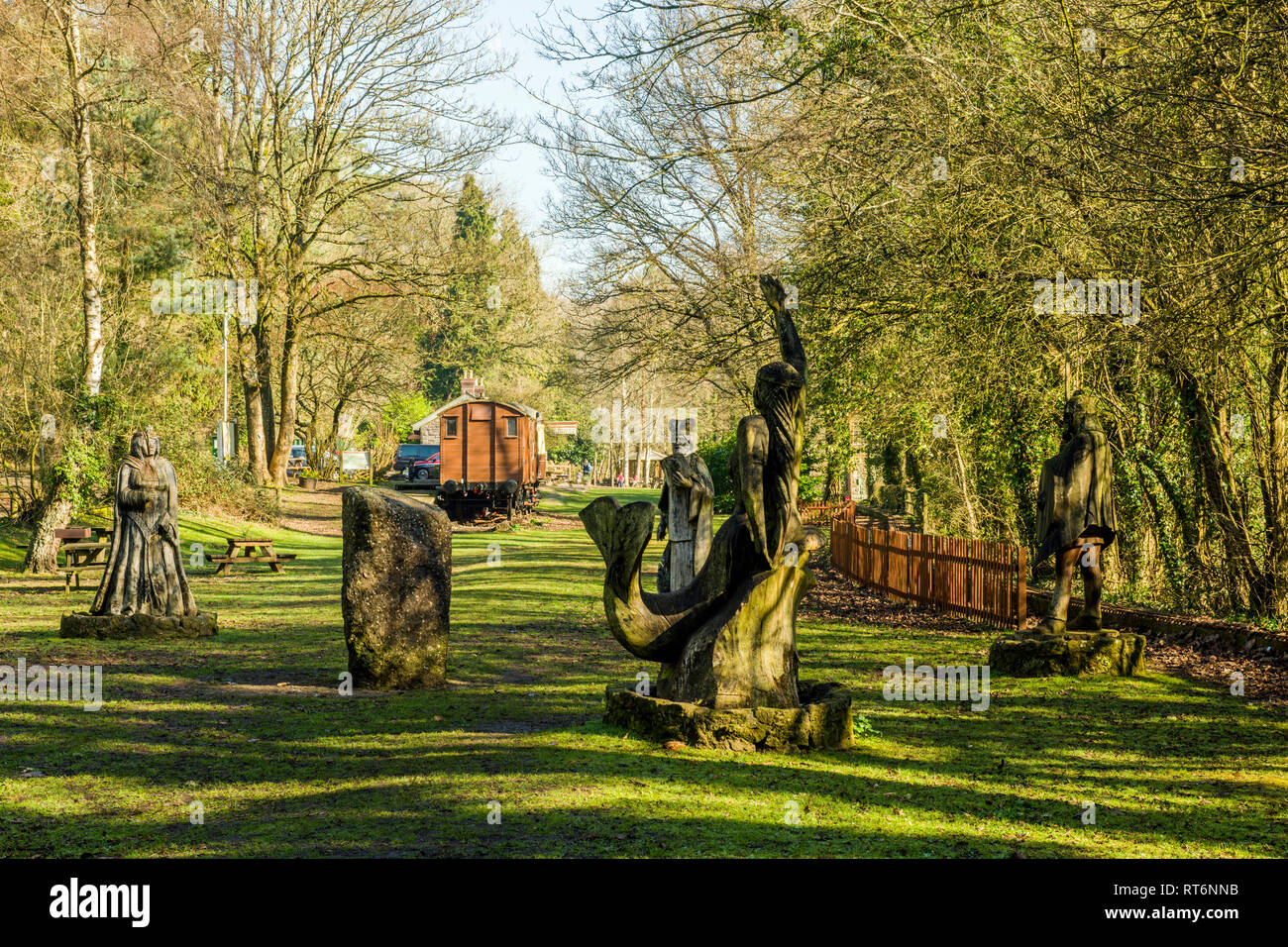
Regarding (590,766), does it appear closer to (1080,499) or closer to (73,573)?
(1080,499)

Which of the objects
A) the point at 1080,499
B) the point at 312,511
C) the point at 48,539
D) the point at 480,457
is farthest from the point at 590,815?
the point at 312,511

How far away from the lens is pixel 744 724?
7.57 m

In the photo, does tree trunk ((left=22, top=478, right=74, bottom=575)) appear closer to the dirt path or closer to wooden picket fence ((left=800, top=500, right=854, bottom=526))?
the dirt path

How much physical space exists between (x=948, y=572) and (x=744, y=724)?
31.2 feet

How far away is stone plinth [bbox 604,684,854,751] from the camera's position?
7570 millimetres

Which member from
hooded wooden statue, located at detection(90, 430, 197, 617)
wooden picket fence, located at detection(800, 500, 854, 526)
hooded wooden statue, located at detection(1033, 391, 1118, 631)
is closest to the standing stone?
hooded wooden statue, located at detection(90, 430, 197, 617)

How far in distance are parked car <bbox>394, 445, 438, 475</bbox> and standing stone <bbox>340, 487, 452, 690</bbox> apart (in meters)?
43.8

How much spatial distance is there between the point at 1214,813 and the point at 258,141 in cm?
3276

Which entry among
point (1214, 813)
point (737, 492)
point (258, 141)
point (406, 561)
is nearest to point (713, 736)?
point (737, 492)

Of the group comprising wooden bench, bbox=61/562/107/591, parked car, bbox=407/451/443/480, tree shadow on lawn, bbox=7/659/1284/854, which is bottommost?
tree shadow on lawn, bbox=7/659/1284/854

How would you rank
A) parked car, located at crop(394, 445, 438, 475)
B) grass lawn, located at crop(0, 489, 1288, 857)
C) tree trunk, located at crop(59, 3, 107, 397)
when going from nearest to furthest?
grass lawn, located at crop(0, 489, 1288, 857) → tree trunk, located at crop(59, 3, 107, 397) → parked car, located at crop(394, 445, 438, 475)

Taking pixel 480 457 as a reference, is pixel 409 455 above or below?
above

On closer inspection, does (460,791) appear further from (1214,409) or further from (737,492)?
(1214,409)

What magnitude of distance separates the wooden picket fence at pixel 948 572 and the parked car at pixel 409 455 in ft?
121
